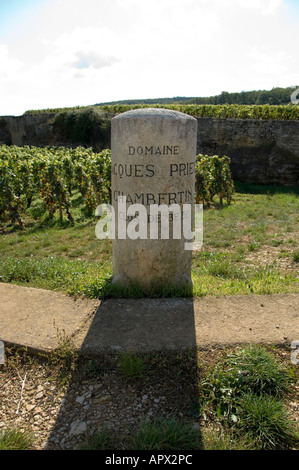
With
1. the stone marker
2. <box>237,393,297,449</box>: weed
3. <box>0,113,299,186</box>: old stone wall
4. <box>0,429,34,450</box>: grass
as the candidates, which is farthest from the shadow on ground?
<box>0,113,299,186</box>: old stone wall

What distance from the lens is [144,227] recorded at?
3.62 metres

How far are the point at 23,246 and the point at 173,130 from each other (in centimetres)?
482

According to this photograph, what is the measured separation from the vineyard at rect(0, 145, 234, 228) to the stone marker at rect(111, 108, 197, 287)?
5363 mm

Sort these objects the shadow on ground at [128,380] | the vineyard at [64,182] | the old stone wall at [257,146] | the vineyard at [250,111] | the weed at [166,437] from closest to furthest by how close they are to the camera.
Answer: the weed at [166,437] < the shadow on ground at [128,380] < the vineyard at [64,182] < the old stone wall at [257,146] < the vineyard at [250,111]

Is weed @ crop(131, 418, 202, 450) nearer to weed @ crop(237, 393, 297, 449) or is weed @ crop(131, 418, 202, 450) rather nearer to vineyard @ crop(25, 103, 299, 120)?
weed @ crop(237, 393, 297, 449)

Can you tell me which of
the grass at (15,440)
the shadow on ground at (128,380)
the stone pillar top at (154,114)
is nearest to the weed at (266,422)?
the shadow on ground at (128,380)

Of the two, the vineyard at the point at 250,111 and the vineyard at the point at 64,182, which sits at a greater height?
the vineyard at the point at 250,111

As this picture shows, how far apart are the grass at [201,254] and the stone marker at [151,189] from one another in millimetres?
253

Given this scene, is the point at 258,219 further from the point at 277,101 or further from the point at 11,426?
the point at 277,101

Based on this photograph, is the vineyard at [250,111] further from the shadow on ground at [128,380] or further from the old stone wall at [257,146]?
the shadow on ground at [128,380]

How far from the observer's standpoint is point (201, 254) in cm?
625

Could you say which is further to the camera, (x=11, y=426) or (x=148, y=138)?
(x=148, y=138)

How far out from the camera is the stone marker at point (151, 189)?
134 inches
